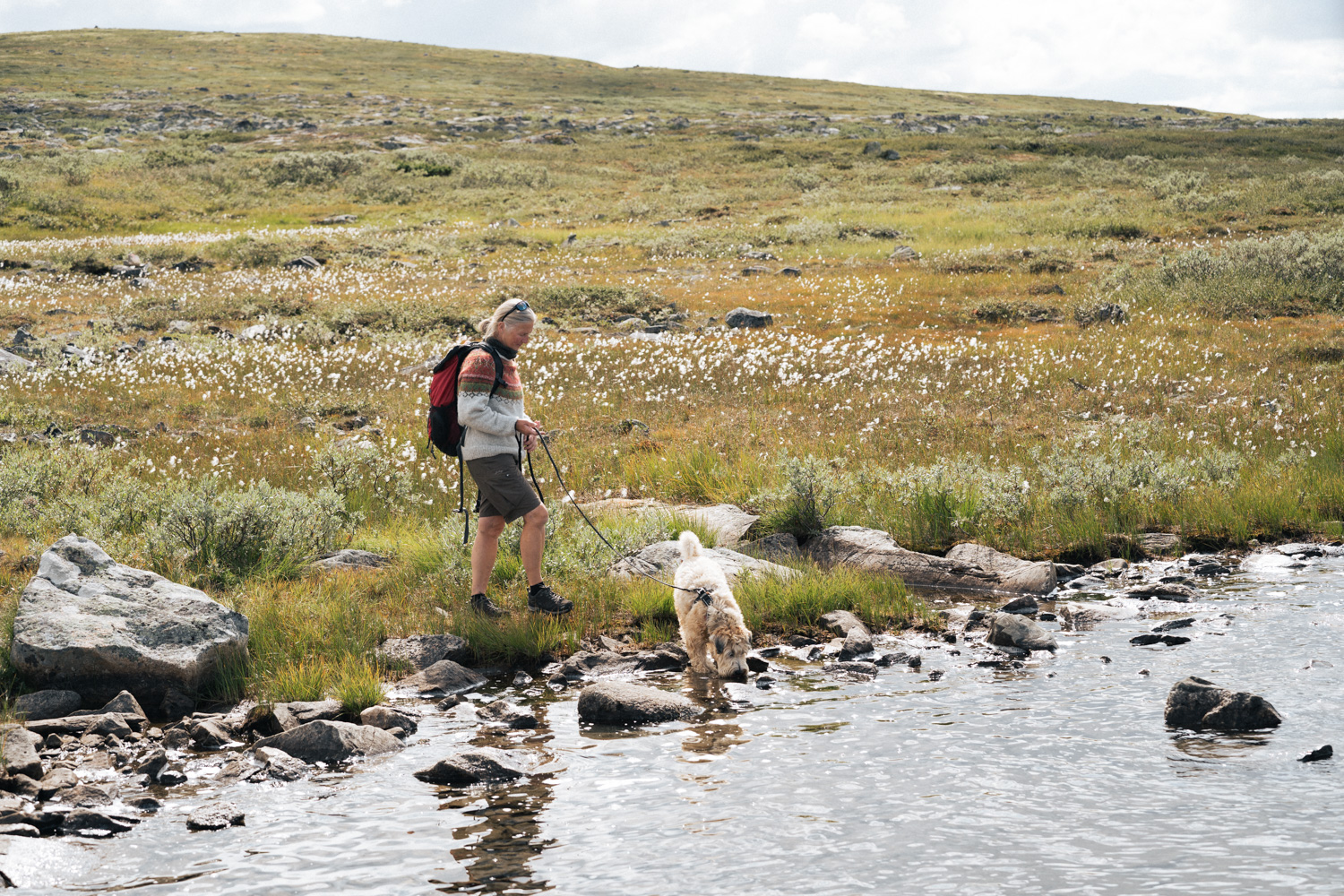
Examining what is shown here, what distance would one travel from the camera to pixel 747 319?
2702 centimetres

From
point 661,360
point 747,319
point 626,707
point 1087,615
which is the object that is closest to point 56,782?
point 626,707

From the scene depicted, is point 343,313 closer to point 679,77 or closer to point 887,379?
point 887,379

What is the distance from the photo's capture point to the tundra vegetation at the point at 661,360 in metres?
9.79

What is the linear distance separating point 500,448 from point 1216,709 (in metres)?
5.29

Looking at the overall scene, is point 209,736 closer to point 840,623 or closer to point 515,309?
point 515,309

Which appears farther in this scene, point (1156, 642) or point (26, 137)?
point (26, 137)

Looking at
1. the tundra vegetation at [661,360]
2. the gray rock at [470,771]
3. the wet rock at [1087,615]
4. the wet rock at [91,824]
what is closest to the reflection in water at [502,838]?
the gray rock at [470,771]

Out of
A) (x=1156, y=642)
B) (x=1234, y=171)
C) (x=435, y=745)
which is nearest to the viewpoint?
(x=435, y=745)

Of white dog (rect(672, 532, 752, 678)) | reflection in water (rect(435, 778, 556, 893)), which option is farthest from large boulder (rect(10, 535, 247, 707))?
white dog (rect(672, 532, 752, 678))

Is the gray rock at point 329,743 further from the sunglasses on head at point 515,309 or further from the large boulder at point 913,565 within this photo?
the large boulder at point 913,565

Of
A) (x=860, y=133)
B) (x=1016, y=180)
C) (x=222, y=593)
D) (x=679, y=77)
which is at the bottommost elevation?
(x=222, y=593)

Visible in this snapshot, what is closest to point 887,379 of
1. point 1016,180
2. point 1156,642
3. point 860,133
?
point 1156,642

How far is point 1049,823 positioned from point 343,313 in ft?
83.2

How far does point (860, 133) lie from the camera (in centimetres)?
9700
